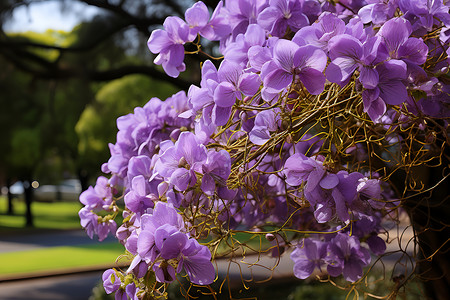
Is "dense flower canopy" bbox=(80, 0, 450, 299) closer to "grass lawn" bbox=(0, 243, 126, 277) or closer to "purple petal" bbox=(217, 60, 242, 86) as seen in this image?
"purple petal" bbox=(217, 60, 242, 86)

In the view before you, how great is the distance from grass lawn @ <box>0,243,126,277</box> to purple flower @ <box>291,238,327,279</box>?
8.30 meters

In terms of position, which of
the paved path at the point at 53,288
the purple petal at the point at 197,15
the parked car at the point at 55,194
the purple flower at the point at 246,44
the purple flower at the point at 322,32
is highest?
the purple flower at the point at 322,32

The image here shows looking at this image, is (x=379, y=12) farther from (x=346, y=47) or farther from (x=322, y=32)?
(x=346, y=47)

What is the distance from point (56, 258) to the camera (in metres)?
11.2

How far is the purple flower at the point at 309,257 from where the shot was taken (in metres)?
1.74

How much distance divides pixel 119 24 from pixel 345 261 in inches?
245

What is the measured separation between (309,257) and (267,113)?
775mm

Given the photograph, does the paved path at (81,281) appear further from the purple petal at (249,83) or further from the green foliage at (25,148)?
the green foliage at (25,148)

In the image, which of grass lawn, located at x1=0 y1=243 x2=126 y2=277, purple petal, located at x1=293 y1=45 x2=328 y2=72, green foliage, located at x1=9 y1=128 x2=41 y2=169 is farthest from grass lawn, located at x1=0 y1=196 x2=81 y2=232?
purple petal, located at x1=293 y1=45 x2=328 y2=72

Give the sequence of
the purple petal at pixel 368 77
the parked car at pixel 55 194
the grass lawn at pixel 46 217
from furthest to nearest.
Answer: the parked car at pixel 55 194 < the grass lawn at pixel 46 217 < the purple petal at pixel 368 77

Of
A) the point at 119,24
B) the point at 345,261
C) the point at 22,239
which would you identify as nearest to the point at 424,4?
the point at 345,261

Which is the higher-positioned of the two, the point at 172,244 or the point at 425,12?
the point at 425,12

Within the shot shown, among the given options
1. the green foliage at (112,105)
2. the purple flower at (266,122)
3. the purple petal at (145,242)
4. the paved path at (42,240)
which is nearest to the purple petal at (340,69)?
the purple flower at (266,122)

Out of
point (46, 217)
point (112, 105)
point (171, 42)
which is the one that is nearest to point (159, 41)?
point (171, 42)
